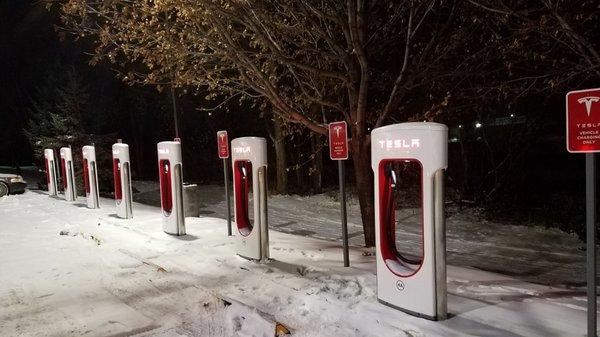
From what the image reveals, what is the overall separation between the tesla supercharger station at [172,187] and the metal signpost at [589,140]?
6.56 meters

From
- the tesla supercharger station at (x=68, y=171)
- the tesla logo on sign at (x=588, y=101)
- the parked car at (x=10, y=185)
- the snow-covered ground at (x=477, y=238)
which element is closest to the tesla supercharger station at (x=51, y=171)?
the tesla supercharger station at (x=68, y=171)

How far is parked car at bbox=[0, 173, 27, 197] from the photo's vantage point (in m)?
17.6

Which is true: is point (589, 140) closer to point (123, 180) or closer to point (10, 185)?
point (123, 180)

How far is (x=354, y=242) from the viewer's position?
458 inches

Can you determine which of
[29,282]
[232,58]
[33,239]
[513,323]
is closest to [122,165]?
[33,239]

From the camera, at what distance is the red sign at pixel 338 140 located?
6473 millimetres

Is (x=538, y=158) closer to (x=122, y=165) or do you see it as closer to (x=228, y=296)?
(x=122, y=165)

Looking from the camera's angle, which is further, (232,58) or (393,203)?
(232,58)

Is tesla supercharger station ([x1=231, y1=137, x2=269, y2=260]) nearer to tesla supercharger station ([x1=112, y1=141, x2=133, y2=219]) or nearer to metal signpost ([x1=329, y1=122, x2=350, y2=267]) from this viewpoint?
metal signpost ([x1=329, y1=122, x2=350, y2=267])

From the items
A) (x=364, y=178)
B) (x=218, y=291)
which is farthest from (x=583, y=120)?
(x=364, y=178)

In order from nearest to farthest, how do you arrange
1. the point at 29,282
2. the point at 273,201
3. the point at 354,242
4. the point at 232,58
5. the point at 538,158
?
the point at 29,282, the point at 232,58, the point at 354,242, the point at 273,201, the point at 538,158

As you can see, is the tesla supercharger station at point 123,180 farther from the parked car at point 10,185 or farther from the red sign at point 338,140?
the parked car at point 10,185

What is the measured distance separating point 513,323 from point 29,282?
6003mm

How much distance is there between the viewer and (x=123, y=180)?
10.8 meters
